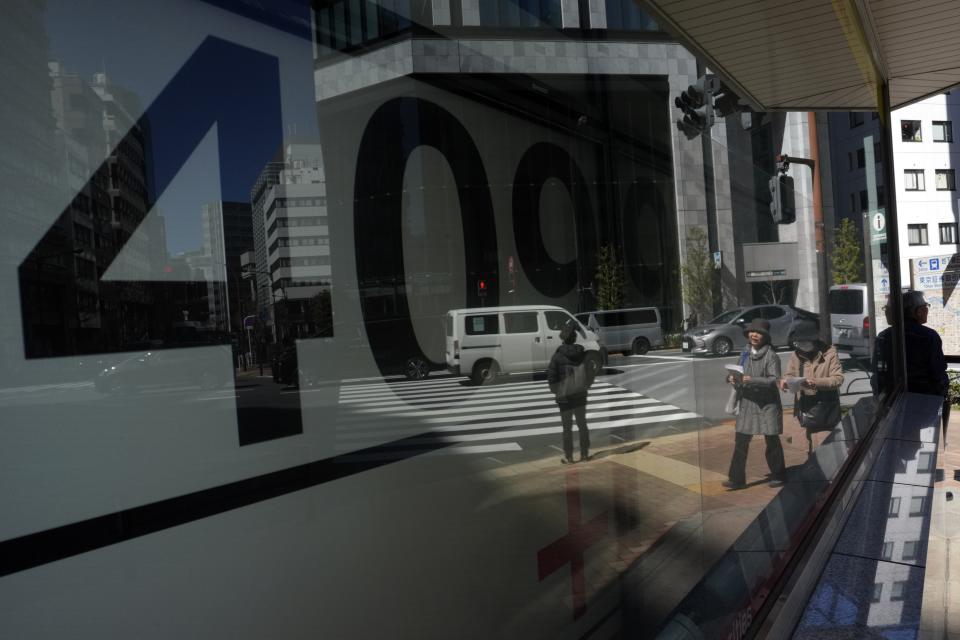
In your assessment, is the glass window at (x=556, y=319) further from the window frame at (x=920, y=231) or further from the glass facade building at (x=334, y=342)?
the window frame at (x=920, y=231)

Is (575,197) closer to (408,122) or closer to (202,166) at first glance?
(408,122)

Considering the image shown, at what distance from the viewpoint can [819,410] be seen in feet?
14.7

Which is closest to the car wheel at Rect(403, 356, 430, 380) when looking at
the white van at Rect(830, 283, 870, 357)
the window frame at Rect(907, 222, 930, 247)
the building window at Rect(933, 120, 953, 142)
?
the white van at Rect(830, 283, 870, 357)

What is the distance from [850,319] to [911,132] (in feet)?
81.3

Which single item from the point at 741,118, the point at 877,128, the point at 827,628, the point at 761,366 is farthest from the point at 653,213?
the point at 827,628

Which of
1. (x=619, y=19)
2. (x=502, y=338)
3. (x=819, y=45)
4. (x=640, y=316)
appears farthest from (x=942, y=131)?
(x=819, y=45)

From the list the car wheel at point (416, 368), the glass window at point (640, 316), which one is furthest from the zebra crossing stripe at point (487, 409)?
the glass window at point (640, 316)

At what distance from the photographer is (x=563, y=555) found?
5516 millimetres

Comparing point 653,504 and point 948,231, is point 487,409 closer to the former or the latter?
point 653,504

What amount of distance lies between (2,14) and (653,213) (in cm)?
1072

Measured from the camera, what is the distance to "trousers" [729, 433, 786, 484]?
3.75m

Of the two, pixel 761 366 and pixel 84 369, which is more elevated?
pixel 84 369

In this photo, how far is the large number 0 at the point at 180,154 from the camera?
2.45m

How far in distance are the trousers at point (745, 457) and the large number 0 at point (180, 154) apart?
7.31 feet
